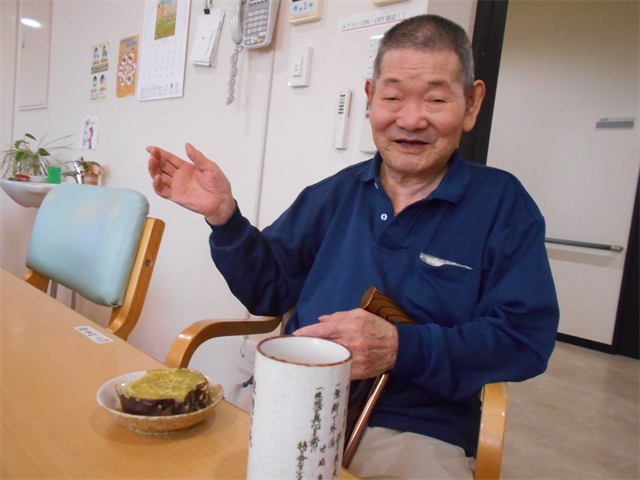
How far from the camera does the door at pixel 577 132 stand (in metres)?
3.51

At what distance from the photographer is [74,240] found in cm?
118

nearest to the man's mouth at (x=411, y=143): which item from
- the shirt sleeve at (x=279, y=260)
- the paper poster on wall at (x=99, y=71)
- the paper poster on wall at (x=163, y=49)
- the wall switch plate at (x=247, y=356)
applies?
the shirt sleeve at (x=279, y=260)

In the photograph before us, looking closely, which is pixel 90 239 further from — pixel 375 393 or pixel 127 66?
pixel 127 66

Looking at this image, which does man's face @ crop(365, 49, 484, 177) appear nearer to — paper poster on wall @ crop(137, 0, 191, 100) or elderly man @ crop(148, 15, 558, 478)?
elderly man @ crop(148, 15, 558, 478)

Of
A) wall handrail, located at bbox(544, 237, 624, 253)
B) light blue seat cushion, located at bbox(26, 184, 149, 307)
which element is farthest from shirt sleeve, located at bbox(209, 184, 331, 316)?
wall handrail, located at bbox(544, 237, 624, 253)

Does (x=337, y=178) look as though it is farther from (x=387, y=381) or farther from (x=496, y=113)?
(x=496, y=113)

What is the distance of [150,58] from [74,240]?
4.89 ft

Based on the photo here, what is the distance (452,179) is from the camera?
99cm

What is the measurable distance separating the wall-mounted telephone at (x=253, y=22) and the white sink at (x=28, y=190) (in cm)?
139

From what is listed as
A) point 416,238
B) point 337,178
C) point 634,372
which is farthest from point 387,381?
point 634,372

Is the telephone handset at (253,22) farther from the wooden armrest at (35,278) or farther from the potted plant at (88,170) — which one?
the potted plant at (88,170)

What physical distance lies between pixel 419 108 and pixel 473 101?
17 centimetres

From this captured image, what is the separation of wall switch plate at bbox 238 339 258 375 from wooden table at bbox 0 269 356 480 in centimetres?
111

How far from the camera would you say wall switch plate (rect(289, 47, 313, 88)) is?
1629 millimetres
